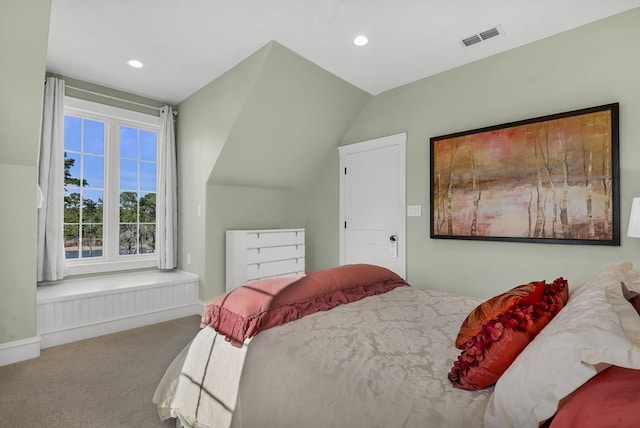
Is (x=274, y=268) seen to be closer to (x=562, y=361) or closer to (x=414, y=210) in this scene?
(x=414, y=210)

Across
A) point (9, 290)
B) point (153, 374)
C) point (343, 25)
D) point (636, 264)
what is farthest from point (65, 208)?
point (636, 264)

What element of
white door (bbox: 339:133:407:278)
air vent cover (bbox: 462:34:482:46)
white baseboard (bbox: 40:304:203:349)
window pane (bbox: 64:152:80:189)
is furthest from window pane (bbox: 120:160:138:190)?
air vent cover (bbox: 462:34:482:46)

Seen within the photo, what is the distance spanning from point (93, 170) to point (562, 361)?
439cm

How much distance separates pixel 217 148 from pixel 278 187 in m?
1.06

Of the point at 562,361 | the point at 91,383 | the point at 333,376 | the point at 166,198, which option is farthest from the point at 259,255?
the point at 562,361

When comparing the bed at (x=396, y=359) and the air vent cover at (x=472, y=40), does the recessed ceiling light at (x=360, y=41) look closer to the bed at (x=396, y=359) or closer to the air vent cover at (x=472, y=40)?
the air vent cover at (x=472, y=40)

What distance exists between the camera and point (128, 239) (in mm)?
3932

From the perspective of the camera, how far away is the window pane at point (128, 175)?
12.8 ft

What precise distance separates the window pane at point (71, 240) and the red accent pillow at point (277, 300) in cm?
274

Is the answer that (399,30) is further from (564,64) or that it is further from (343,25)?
(564,64)

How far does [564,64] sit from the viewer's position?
2594 millimetres

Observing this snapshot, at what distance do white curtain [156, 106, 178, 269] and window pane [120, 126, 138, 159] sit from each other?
29 cm

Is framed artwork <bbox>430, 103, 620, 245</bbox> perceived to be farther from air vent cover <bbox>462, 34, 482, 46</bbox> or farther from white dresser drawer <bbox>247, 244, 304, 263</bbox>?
white dresser drawer <bbox>247, 244, 304, 263</bbox>

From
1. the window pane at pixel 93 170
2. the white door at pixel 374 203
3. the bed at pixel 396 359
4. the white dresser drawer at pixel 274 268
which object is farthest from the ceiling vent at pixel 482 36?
the window pane at pixel 93 170
